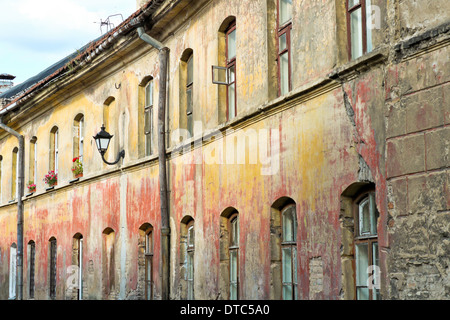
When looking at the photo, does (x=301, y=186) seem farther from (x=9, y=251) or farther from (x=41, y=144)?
(x=9, y=251)

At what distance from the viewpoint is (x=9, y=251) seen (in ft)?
87.2

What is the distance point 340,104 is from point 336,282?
7.18ft

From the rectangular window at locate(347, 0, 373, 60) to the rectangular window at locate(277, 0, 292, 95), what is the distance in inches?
66.6

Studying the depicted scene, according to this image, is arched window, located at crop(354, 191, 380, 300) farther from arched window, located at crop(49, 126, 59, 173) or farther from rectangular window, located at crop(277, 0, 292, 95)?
arched window, located at crop(49, 126, 59, 173)

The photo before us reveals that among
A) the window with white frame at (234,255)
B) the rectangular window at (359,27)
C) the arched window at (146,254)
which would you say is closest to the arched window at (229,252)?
the window with white frame at (234,255)

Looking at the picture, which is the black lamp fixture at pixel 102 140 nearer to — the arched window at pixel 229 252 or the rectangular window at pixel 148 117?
the rectangular window at pixel 148 117

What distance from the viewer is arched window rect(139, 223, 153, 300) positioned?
1704 centimetres

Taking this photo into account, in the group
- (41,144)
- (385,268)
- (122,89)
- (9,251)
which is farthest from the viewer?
(9,251)

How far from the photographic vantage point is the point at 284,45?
11.9m

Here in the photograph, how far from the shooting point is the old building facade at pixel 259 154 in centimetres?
852

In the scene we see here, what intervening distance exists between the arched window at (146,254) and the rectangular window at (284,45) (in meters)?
6.16

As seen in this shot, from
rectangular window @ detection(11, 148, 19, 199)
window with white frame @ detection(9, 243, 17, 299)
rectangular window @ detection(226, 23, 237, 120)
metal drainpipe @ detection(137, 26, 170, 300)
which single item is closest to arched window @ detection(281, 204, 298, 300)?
rectangular window @ detection(226, 23, 237, 120)

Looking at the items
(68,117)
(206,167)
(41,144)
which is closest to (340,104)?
(206,167)
